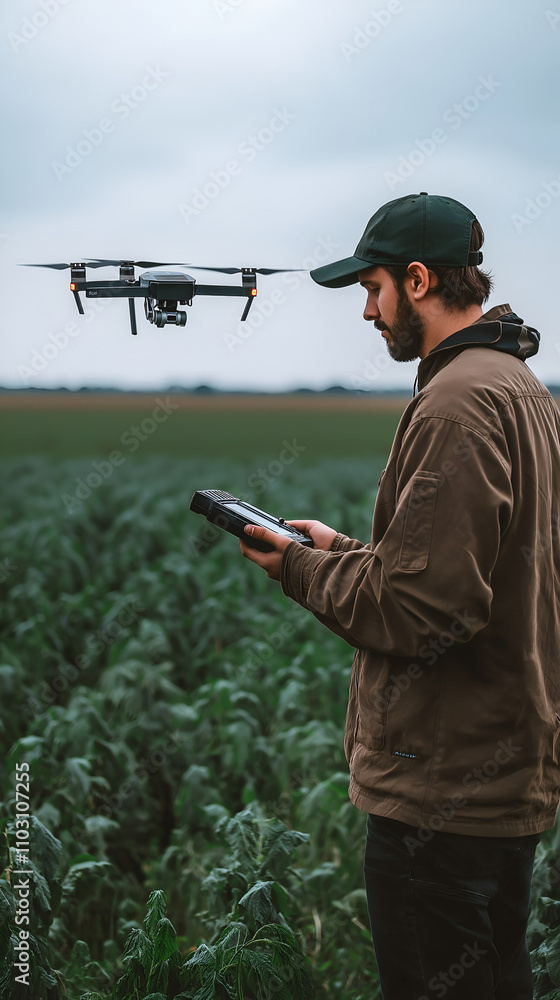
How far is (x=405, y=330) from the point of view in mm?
2189


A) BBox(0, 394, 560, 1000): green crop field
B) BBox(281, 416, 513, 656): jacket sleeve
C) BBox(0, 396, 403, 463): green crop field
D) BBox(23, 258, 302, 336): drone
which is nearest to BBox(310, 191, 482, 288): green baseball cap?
BBox(23, 258, 302, 336): drone

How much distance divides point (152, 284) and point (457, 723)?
121 centimetres

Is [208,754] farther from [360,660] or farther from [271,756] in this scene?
[360,660]

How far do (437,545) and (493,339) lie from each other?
55cm

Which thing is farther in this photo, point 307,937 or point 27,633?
point 27,633

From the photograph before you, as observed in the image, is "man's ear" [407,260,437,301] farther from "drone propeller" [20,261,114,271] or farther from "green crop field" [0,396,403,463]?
"green crop field" [0,396,403,463]

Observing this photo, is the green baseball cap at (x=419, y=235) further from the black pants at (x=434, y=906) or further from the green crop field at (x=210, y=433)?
the green crop field at (x=210, y=433)

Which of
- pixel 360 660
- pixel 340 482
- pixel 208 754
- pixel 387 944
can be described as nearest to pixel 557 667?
pixel 360 660

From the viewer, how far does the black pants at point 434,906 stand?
6.56ft

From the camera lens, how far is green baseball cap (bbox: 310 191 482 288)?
2.14 metres

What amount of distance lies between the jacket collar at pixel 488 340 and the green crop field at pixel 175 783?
1.49m

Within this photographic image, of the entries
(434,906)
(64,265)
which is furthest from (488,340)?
(434,906)

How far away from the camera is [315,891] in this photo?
354 centimetres

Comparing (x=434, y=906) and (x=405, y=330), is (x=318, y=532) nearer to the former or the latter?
(x=405, y=330)
